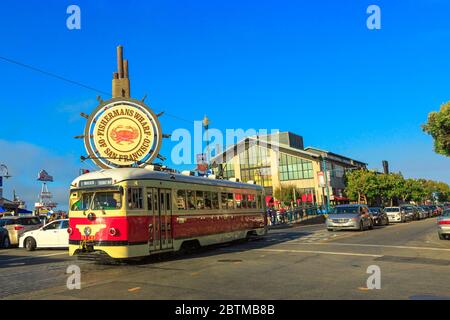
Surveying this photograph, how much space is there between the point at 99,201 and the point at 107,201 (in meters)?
0.31

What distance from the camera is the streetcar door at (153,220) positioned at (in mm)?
14196

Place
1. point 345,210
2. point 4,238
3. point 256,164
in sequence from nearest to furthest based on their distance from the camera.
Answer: point 4,238 < point 345,210 < point 256,164

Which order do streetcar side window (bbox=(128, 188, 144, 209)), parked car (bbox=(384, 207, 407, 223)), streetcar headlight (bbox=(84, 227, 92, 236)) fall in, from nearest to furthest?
1. streetcar headlight (bbox=(84, 227, 92, 236))
2. streetcar side window (bbox=(128, 188, 144, 209))
3. parked car (bbox=(384, 207, 407, 223))

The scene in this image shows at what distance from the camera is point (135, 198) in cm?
1383

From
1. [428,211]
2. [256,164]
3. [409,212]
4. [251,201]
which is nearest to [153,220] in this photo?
[251,201]

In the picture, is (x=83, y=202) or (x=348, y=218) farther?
(x=348, y=218)

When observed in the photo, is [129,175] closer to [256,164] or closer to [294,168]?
[294,168]

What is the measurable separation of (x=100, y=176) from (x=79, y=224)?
159 cm

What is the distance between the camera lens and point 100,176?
1403 centimetres

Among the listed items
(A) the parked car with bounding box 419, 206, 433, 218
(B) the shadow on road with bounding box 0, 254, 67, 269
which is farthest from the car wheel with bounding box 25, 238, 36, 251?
(A) the parked car with bounding box 419, 206, 433, 218

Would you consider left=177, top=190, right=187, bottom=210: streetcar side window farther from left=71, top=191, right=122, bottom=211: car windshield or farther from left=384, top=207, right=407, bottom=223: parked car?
left=384, top=207, right=407, bottom=223: parked car

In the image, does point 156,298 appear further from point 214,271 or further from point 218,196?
point 218,196

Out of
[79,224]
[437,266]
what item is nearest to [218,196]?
[79,224]

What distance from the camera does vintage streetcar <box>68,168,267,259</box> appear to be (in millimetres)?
13258
